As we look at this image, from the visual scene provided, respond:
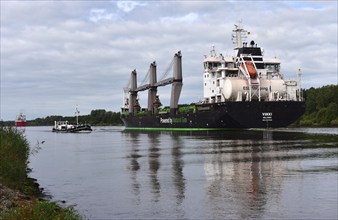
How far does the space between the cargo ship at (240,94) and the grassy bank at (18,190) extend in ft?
142

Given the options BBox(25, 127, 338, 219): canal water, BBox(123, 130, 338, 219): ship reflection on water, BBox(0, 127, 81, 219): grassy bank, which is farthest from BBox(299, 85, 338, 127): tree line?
BBox(0, 127, 81, 219): grassy bank

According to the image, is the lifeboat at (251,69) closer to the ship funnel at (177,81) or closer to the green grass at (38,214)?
the ship funnel at (177,81)

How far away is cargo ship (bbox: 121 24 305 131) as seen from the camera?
65625 mm

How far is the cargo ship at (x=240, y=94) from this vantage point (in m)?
65.6

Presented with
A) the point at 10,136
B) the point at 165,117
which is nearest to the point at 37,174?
the point at 10,136

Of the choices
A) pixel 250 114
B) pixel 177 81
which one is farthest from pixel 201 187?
pixel 177 81

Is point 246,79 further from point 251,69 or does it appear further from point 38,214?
point 38,214

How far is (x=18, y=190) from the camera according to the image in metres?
16.8

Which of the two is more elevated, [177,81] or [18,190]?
[177,81]

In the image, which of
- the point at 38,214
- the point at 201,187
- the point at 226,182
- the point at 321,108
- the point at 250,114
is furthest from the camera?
the point at 321,108

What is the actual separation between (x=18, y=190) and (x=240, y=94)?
5310 centimetres

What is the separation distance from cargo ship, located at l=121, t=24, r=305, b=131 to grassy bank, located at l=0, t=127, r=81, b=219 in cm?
4336

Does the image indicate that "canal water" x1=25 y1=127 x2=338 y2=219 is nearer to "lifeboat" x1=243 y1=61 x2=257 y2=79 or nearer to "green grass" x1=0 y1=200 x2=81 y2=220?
"green grass" x1=0 y1=200 x2=81 y2=220

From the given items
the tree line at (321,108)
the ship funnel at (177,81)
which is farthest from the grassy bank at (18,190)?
the tree line at (321,108)
